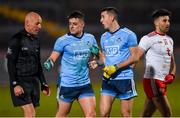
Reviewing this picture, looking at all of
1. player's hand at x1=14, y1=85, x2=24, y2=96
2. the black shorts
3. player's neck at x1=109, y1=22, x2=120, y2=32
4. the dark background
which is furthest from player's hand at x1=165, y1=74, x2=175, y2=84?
the dark background

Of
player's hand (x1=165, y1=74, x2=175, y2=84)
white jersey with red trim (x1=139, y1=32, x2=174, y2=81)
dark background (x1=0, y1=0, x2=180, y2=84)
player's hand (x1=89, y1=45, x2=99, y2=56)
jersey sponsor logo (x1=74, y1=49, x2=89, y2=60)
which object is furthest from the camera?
dark background (x1=0, y1=0, x2=180, y2=84)

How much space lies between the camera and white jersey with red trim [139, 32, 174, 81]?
1049 cm

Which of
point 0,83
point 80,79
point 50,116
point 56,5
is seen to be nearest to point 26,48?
point 80,79

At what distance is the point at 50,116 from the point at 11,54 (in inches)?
140

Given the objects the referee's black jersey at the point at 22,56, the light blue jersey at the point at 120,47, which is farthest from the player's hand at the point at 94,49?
the referee's black jersey at the point at 22,56

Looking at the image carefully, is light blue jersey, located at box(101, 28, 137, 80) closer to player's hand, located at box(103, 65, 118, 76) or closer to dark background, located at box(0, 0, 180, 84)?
player's hand, located at box(103, 65, 118, 76)

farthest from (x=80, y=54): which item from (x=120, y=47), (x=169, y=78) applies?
(x=169, y=78)

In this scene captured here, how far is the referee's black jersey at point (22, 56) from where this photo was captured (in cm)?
974

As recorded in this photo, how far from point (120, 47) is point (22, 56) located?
5.10ft

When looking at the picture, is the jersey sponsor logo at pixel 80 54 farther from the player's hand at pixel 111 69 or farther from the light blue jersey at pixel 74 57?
the player's hand at pixel 111 69

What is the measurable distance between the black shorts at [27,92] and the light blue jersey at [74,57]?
0.52 meters

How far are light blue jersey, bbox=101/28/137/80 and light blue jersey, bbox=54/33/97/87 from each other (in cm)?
31

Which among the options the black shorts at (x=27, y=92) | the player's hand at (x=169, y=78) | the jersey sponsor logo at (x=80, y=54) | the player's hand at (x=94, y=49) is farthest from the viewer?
the player's hand at (x=169, y=78)

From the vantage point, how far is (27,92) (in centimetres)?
991
